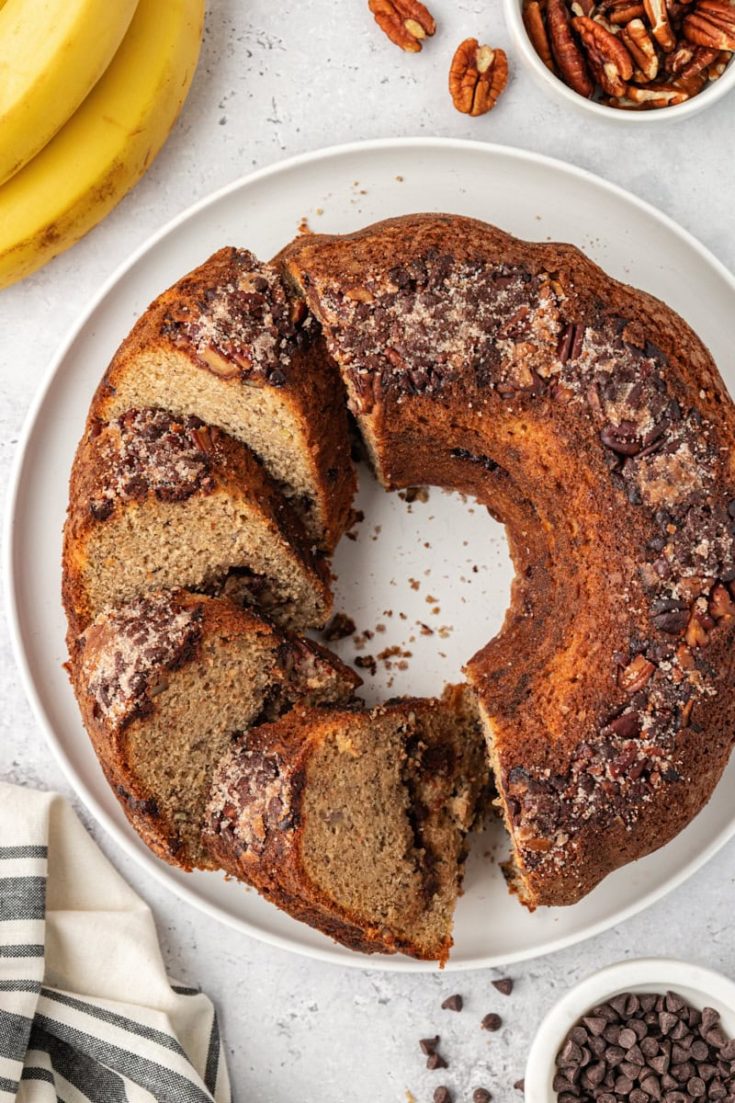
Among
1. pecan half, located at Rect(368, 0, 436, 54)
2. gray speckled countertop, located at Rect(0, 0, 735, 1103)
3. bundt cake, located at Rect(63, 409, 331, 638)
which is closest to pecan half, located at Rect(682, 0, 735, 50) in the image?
gray speckled countertop, located at Rect(0, 0, 735, 1103)

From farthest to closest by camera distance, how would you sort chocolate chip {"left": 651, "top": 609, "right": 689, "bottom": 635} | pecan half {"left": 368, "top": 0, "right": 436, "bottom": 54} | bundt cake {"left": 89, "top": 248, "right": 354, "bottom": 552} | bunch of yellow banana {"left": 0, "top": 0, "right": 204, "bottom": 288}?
pecan half {"left": 368, "top": 0, "right": 436, "bottom": 54}, bunch of yellow banana {"left": 0, "top": 0, "right": 204, "bottom": 288}, bundt cake {"left": 89, "top": 248, "right": 354, "bottom": 552}, chocolate chip {"left": 651, "top": 609, "right": 689, "bottom": 635}

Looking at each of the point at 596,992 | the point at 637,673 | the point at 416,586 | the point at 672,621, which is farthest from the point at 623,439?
the point at 596,992

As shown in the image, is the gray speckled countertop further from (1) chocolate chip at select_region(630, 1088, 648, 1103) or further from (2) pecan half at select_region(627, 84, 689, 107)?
(1) chocolate chip at select_region(630, 1088, 648, 1103)

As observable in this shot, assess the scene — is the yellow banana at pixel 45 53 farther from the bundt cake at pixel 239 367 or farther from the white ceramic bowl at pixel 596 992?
the white ceramic bowl at pixel 596 992

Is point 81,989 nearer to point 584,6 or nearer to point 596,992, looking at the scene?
point 596,992

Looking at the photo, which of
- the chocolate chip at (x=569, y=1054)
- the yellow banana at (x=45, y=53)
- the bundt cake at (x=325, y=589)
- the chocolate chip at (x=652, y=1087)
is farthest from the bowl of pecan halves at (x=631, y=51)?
the chocolate chip at (x=652, y=1087)

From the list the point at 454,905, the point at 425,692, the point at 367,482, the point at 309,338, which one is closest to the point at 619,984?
the point at 454,905

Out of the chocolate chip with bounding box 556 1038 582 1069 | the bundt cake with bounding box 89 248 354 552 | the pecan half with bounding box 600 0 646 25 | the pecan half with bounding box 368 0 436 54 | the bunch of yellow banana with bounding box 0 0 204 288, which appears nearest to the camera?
the bundt cake with bounding box 89 248 354 552
